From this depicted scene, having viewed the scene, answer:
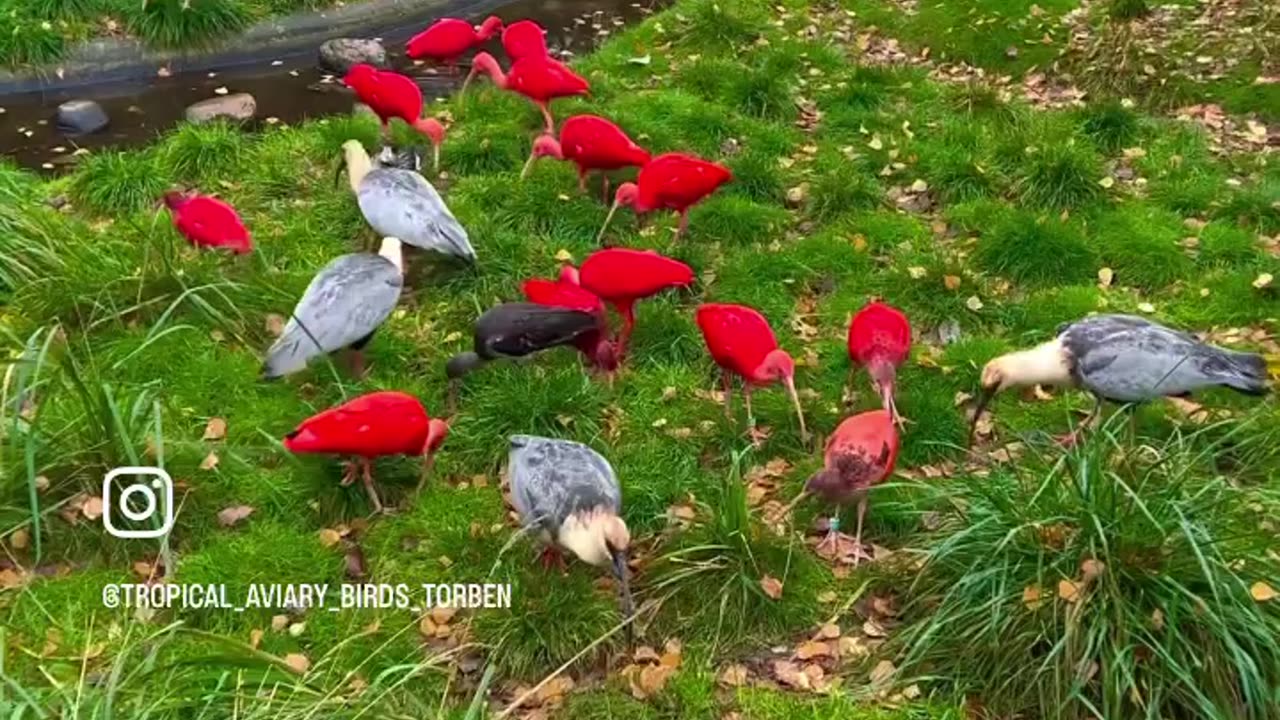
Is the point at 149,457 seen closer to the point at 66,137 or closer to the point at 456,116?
the point at 456,116

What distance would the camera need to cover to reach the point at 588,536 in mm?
3764

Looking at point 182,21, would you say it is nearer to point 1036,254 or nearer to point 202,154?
point 202,154

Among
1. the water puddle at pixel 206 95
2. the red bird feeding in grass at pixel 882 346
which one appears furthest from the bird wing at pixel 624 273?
the water puddle at pixel 206 95

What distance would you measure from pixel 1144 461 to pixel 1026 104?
4.10m

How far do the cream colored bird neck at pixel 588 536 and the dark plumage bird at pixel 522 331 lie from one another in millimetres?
1097

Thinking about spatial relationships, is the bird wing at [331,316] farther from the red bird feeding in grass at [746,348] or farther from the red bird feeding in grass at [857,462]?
the red bird feeding in grass at [857,462]

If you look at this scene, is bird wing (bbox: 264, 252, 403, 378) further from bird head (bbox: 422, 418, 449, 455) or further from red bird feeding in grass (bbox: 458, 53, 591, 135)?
red bird feeding in grass (bbox: 458, 53, 591, 135)

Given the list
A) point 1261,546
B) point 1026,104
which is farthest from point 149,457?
point 1026,104

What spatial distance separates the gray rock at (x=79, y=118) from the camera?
7.82 meters

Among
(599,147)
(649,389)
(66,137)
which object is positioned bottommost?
(66,137)

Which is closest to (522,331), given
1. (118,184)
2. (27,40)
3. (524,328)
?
(524,328)

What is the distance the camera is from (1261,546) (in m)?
3.54

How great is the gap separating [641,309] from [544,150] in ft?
4.43

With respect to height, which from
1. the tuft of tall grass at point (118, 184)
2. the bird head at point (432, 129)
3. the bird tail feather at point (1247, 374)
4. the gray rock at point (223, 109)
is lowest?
the gray rock at point (223, 109)
